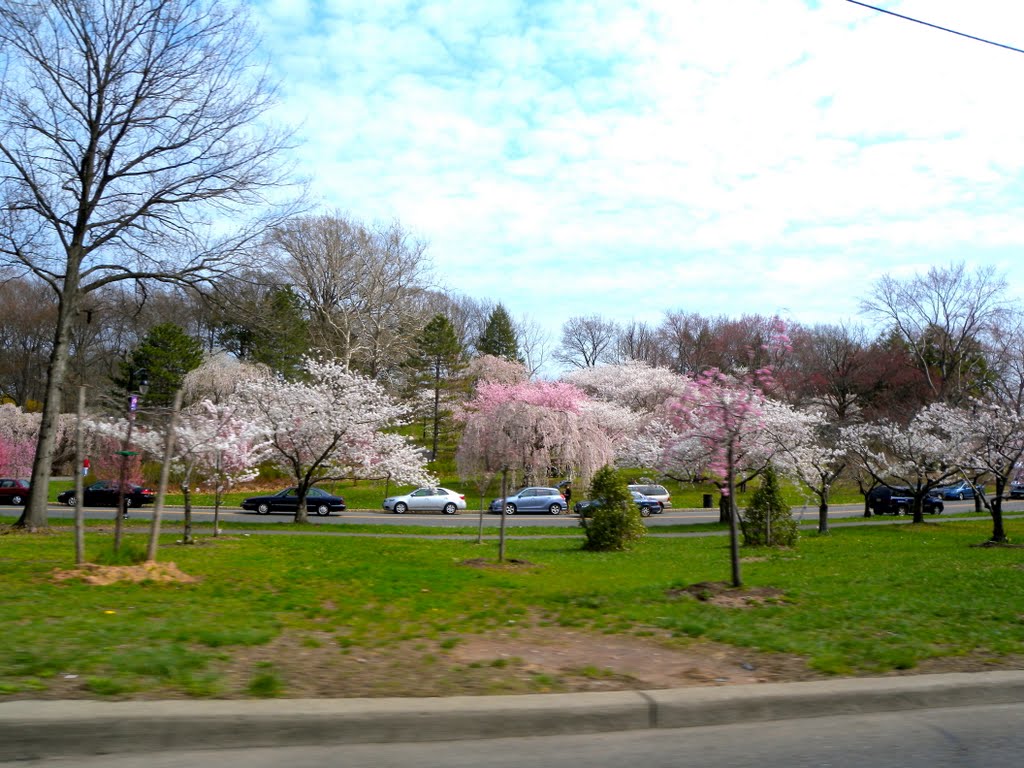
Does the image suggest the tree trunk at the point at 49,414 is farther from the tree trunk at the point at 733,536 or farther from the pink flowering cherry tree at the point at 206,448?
the tree trunk at the point at 733,536

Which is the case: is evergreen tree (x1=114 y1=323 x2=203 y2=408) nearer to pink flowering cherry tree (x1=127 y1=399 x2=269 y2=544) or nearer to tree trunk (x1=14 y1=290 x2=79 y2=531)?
tree trunk (x1=14 y1=290 x2=79 y2=531)

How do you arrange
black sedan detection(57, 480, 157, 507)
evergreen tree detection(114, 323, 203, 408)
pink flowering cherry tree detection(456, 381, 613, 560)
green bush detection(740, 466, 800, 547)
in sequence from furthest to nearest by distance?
evergreen tree detection(114, 323, 203, 408) → pink flowering cherry tree detection(456, 381, 613, 560) → black sedan detection(57, 480, 157, 507) → green bush detection(740, 466, 800, 547)

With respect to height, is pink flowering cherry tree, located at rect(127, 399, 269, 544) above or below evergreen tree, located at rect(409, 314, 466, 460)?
below

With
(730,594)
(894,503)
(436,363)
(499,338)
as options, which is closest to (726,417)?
(730,594)

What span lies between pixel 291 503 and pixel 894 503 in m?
30.6

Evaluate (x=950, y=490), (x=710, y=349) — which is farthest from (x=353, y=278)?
(x=950, y=490)

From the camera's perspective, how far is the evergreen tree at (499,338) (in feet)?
234

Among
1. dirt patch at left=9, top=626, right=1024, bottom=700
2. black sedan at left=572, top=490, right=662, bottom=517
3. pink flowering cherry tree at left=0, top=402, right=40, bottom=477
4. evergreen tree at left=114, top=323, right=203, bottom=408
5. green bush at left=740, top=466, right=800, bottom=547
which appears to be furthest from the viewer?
pink flowering cherry tree at left=0, top=402, right=40, bottom=477

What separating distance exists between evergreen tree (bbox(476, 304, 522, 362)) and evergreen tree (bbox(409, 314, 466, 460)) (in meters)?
11.7

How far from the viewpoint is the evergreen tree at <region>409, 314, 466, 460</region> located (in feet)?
190

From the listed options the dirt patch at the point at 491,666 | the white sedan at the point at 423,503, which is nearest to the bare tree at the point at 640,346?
the white sedan at the point at 423,503

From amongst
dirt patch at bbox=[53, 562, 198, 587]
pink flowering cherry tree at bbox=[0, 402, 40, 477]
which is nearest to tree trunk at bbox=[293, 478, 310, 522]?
dirt patch at bbox=[53, 562, 198, 587]

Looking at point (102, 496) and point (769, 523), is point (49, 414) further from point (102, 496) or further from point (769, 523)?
point (102, 496)

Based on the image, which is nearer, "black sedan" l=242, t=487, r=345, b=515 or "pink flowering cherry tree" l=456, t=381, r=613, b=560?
"black sedan" l=242, t=487, r=345, b=515
